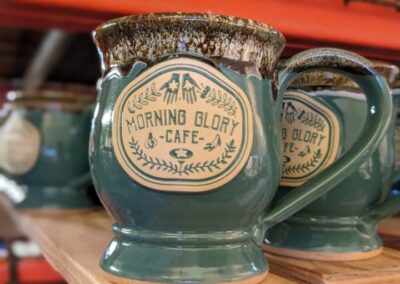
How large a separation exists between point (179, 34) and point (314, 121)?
14cm

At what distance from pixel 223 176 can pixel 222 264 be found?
2.5 inches

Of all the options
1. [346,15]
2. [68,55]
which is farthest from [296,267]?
[68,55]

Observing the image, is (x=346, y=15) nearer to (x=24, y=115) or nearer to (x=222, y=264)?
(x=222, y=264)

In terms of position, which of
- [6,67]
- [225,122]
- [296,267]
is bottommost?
[6,67]

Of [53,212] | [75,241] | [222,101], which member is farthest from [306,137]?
[53,212]

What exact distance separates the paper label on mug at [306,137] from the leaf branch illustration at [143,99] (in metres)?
0.14

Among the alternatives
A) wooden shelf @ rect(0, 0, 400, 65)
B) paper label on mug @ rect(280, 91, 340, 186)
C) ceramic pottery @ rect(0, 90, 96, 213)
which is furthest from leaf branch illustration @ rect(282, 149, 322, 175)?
ceramic pottery @ rect(0, 90, 96, 213)

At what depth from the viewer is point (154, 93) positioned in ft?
1.10

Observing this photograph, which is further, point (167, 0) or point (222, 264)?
point (167, 0)

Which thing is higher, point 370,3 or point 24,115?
point 370,3

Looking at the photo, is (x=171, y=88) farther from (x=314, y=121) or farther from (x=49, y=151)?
(x=49, y=151)

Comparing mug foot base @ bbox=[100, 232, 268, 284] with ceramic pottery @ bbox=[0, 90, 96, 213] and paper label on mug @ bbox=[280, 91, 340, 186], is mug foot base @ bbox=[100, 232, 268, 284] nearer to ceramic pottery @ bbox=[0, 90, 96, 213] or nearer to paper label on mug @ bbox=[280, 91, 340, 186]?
paper label on mug @ bbox=[280, 91, 340, 186]

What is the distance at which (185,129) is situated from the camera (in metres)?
0.33

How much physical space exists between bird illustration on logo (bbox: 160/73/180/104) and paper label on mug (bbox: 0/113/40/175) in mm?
441
